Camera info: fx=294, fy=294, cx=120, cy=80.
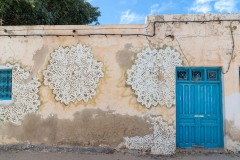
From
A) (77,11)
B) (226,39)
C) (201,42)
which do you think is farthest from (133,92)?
(77,11)

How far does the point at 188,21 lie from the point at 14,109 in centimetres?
498

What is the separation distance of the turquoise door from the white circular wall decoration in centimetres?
222

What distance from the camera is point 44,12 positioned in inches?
502

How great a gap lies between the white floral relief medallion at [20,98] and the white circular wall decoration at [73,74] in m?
0.42

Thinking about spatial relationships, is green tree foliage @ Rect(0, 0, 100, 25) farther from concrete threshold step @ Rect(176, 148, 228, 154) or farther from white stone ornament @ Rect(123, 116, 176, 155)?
concrete threshold step @ Rect(176, 148, 228, 154)

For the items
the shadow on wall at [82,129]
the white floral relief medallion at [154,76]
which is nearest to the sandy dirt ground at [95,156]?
the shadow on wall at [82,129]

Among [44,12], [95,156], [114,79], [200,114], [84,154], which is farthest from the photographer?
[44,12]

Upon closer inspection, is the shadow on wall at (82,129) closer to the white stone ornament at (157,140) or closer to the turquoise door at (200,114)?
the white stone ornament at (157,140)

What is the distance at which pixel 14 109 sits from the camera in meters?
7.56

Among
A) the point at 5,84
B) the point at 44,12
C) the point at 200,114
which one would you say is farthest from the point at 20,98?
the point at 44,12

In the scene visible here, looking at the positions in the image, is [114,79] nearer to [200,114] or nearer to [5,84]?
[200,114]

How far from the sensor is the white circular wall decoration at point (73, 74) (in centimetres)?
Answer: 747

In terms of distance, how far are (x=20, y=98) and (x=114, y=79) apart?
248 centimetres

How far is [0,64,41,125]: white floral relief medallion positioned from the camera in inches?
297
